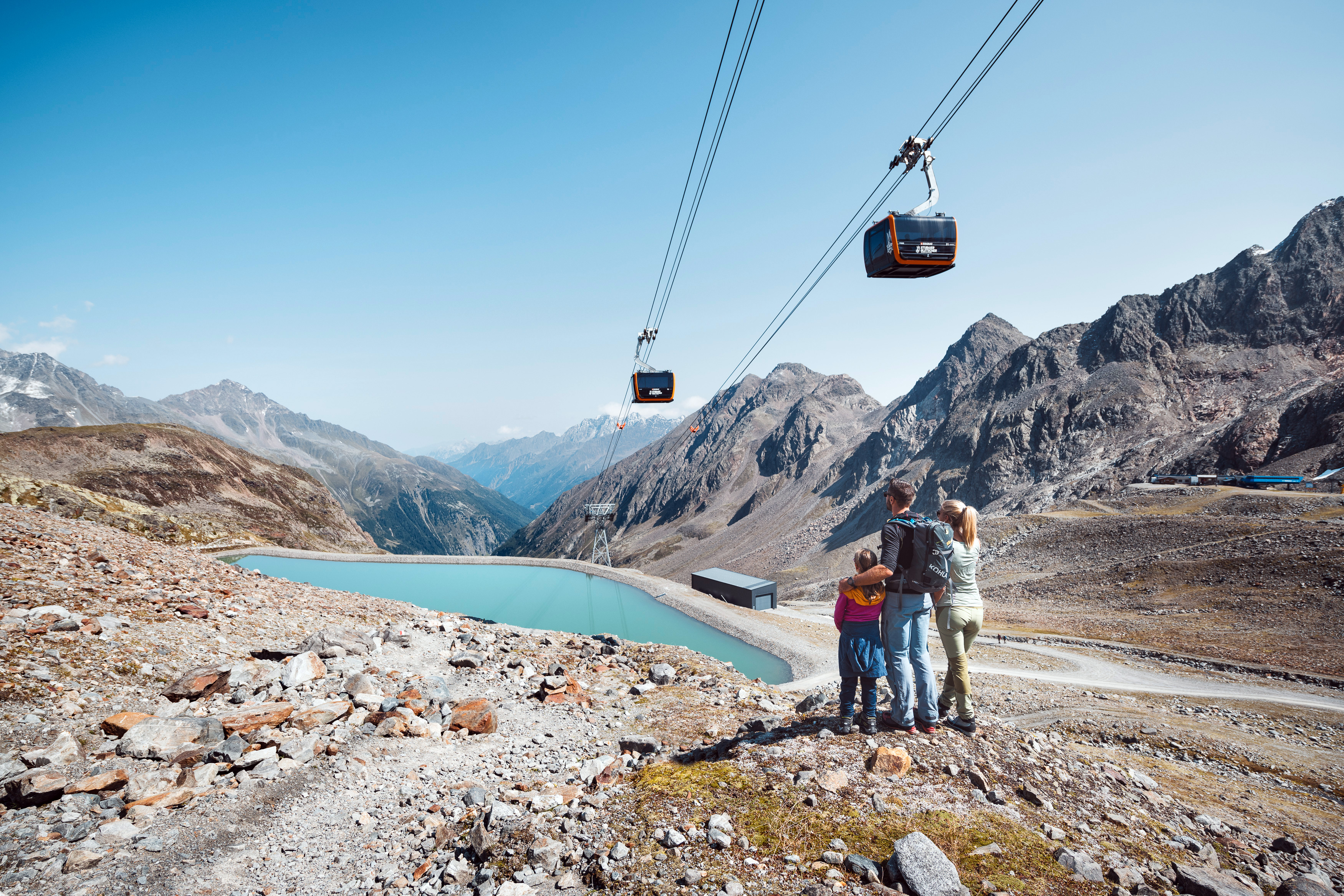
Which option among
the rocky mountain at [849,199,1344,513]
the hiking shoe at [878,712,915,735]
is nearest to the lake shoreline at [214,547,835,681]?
the hiking shoe at [878,712,915,735]

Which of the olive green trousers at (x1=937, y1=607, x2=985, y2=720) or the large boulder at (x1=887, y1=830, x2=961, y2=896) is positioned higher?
the olive green trousers at (x1=937, y1=607, x2=985, y2=720)

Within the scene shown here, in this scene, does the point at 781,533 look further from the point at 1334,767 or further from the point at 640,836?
the point at 640,836

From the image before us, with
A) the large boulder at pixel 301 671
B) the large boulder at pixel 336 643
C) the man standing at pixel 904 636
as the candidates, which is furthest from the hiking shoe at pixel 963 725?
the large boulder at pixel 336 643

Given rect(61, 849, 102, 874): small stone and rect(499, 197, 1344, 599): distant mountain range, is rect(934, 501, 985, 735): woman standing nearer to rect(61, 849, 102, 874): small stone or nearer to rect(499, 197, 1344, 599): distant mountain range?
rect(61, 849, 102, 874): small stone

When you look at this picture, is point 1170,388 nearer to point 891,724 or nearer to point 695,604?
point 695,604

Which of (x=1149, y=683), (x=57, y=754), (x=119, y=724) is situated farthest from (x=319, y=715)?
(x=1149, y=683)

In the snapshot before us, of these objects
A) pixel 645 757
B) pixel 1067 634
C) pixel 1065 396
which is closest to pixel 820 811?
pixel 645 757

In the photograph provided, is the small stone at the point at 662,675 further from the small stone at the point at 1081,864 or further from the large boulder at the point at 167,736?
the small stone at the point at 1081,864
